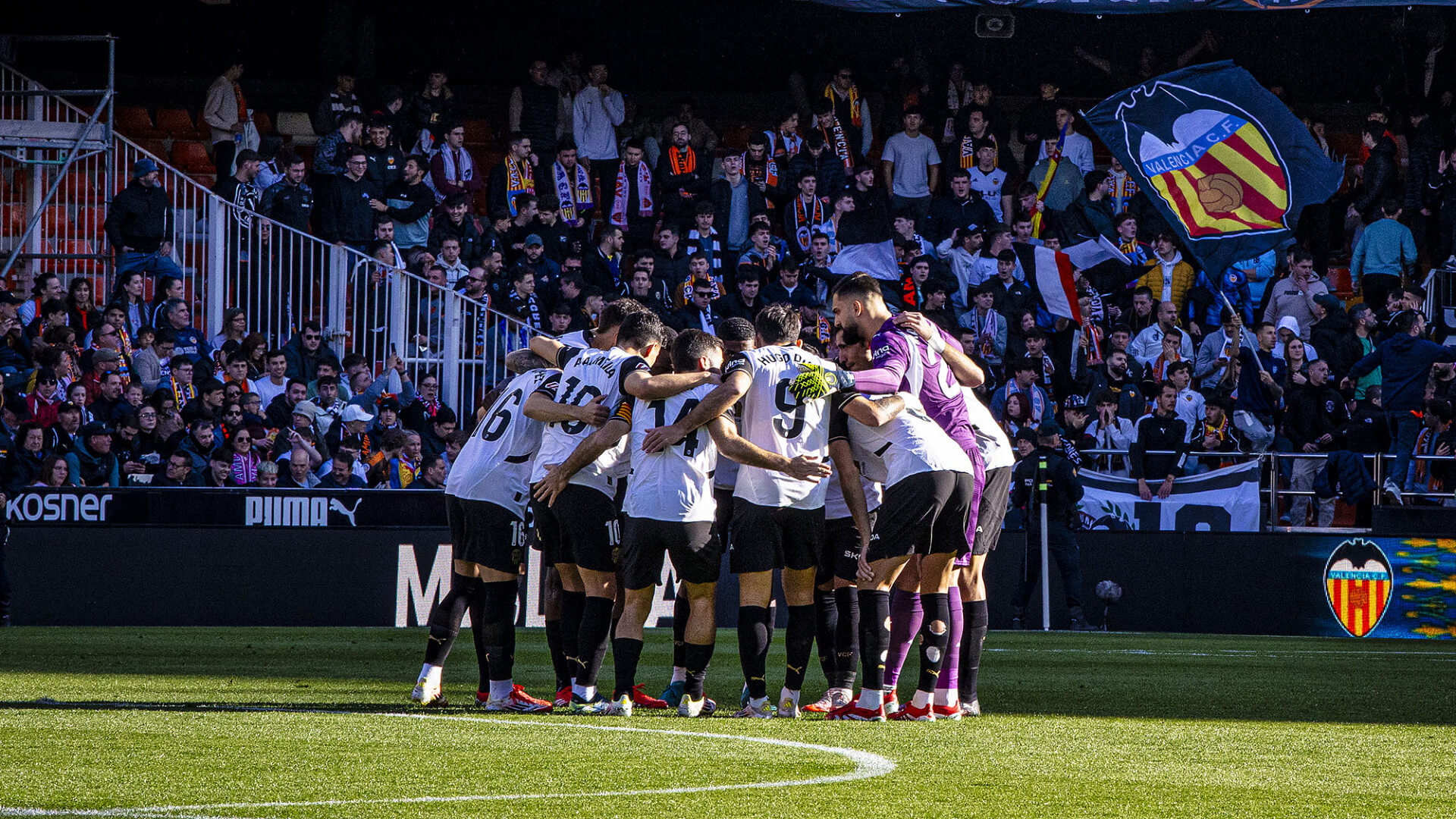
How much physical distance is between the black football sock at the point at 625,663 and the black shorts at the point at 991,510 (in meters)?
1.70

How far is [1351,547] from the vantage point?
55.8 feet

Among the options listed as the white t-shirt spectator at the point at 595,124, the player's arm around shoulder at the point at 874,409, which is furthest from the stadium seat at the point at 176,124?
the player's arm around shoulder at the point at 874,409

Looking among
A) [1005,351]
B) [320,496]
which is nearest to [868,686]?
[320,496]

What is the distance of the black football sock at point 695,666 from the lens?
8242 mm

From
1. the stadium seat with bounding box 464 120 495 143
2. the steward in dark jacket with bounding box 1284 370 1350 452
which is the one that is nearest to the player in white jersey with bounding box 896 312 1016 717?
the steward in dark jacket with bounding box 1284 370 1350 452

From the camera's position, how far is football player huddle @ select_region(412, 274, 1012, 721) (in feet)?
26.8

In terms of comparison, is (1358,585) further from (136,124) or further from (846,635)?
(136,124)

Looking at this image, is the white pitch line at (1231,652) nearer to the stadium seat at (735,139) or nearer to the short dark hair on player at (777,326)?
the short dark hair on player at (777,326)

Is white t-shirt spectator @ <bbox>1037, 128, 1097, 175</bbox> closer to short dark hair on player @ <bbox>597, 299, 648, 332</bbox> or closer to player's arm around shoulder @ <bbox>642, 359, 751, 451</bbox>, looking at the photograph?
short dark hair on player @ <bbox>597, 299, 648, 332</bbox>

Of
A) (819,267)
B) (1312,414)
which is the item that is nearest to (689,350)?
(1312,414)

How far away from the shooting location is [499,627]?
8453 millimetres

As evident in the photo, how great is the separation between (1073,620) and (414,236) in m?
8.79

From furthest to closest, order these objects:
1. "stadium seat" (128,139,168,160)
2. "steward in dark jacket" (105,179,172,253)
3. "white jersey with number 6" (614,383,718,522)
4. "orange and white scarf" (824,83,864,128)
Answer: "orange and white scarf" (824,83,864,128), "stadium seat" (128,139,168,160), "steward in dark jacket" (105,179,172,253), "white jersey with number 6" (614,383,718,522)

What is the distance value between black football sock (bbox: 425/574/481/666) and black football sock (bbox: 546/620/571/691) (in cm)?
46
